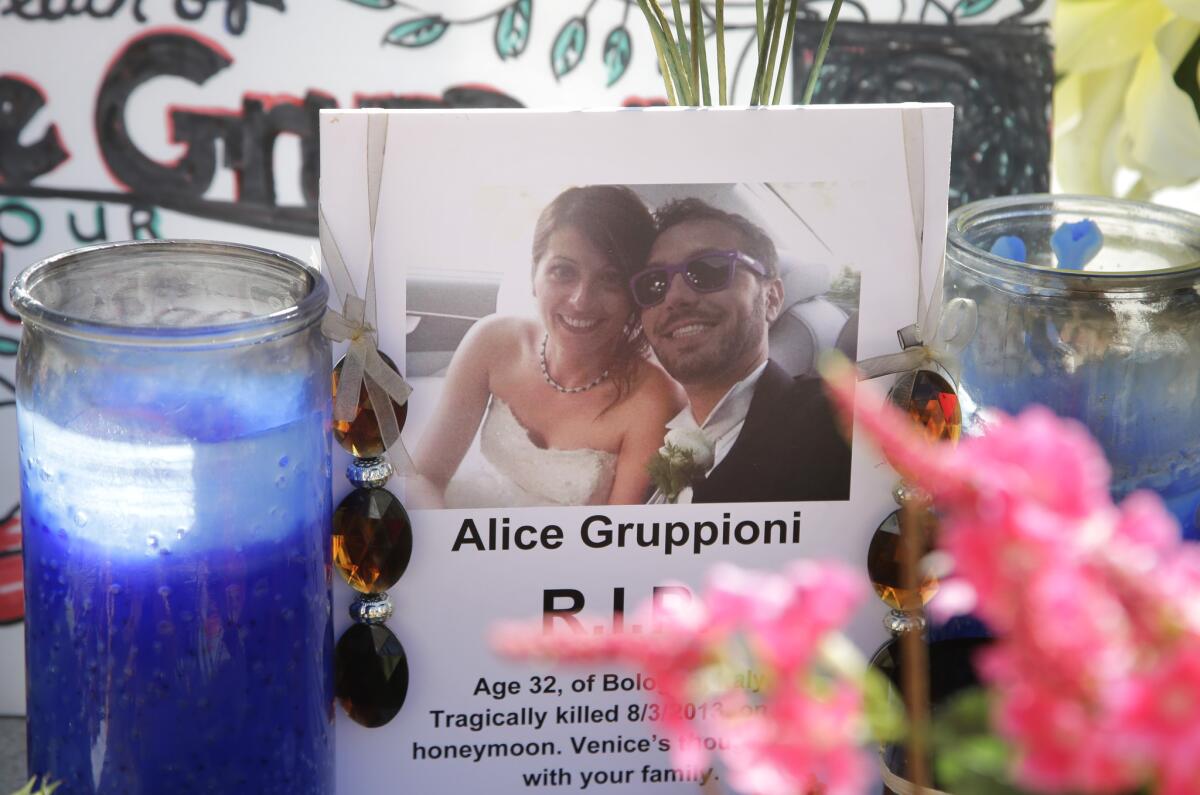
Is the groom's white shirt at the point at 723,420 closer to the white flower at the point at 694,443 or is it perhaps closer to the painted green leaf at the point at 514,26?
the white flower at the point at 694,443

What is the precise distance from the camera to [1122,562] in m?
0.20

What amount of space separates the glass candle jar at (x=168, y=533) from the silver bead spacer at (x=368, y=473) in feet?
0.06

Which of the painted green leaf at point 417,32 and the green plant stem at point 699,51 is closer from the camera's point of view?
the green plant stem at point 699,51

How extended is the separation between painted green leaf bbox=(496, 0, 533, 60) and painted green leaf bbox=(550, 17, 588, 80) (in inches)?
0.6

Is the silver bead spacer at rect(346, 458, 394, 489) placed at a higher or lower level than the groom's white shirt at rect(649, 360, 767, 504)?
lower

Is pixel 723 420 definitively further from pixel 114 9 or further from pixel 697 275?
pixel 114 9

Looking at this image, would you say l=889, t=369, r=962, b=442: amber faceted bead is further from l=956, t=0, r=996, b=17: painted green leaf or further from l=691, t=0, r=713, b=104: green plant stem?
l=956, t=0, r=996, b=17: painted green leaf

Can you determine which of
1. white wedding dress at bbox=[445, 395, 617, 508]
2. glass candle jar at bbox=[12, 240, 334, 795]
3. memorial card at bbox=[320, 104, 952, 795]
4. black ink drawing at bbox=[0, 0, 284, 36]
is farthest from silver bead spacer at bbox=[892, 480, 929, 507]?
black ink drawing at bbox=[0, 0, 284, 36]

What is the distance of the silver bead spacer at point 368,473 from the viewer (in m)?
0.50

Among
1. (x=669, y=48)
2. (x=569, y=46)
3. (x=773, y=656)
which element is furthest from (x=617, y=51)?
(x=773, y=656)

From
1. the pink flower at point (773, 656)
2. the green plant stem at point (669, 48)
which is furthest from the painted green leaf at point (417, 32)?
the pink flower at point (773, 656)

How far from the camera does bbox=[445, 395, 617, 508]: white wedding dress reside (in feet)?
1.69

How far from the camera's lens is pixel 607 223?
500 millimetres

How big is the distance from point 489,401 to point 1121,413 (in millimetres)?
255
